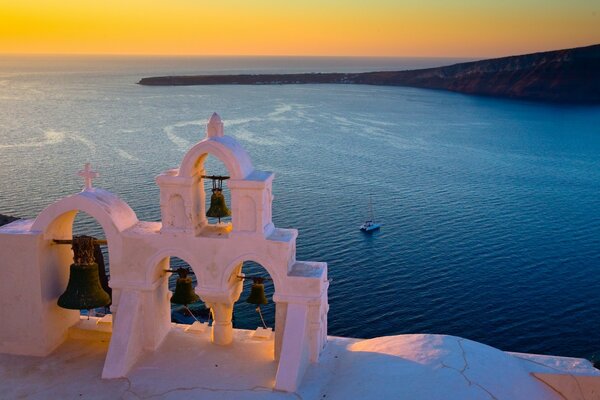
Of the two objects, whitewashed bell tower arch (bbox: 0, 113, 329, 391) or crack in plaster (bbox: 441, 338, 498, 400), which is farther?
whitewashed bell tower arch (bbox: 0, 113, 329, 391)

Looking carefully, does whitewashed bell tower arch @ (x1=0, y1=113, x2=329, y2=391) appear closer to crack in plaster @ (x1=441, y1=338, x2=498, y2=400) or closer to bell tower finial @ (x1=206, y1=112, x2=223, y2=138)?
bell tower finial @ (x1=206, y1=112, x2=223, y2=138)

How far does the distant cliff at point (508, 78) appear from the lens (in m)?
134

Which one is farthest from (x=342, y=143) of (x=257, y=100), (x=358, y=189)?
(x=257, y=100)

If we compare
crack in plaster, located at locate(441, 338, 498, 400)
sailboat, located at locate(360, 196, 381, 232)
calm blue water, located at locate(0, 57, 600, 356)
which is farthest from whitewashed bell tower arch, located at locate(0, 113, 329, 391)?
sailboat, located at locate(360, 196, 381, 232)

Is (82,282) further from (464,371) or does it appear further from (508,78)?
(508,78)

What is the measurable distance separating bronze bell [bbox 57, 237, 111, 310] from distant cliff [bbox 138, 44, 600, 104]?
140 metres

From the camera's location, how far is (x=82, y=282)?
44.2 ft

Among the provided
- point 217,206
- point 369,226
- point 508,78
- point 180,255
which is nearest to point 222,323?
point 180,255

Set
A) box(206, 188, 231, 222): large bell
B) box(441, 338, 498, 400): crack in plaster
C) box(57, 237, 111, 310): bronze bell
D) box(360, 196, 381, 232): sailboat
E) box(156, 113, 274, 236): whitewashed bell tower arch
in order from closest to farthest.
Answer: box(441, 338, 498, 400): crack in plaster → box(156, 113, 274, 236): whitewashed bell tower arch → box(57, 237, 111, 310): bronze bell → box(206, 188, 231, 222): large bell → box(360, 196, 381, 232): sailboat

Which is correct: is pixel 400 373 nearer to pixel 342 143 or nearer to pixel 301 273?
pixel 301 273

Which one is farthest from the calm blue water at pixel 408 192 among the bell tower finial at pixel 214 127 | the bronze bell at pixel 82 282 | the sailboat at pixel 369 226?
the bell tower finial at pixel 214 127

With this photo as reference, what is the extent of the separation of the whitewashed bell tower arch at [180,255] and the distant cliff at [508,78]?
138 m

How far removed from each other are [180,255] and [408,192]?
44.4 m

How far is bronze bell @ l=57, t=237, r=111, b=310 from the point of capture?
13.3 metres
